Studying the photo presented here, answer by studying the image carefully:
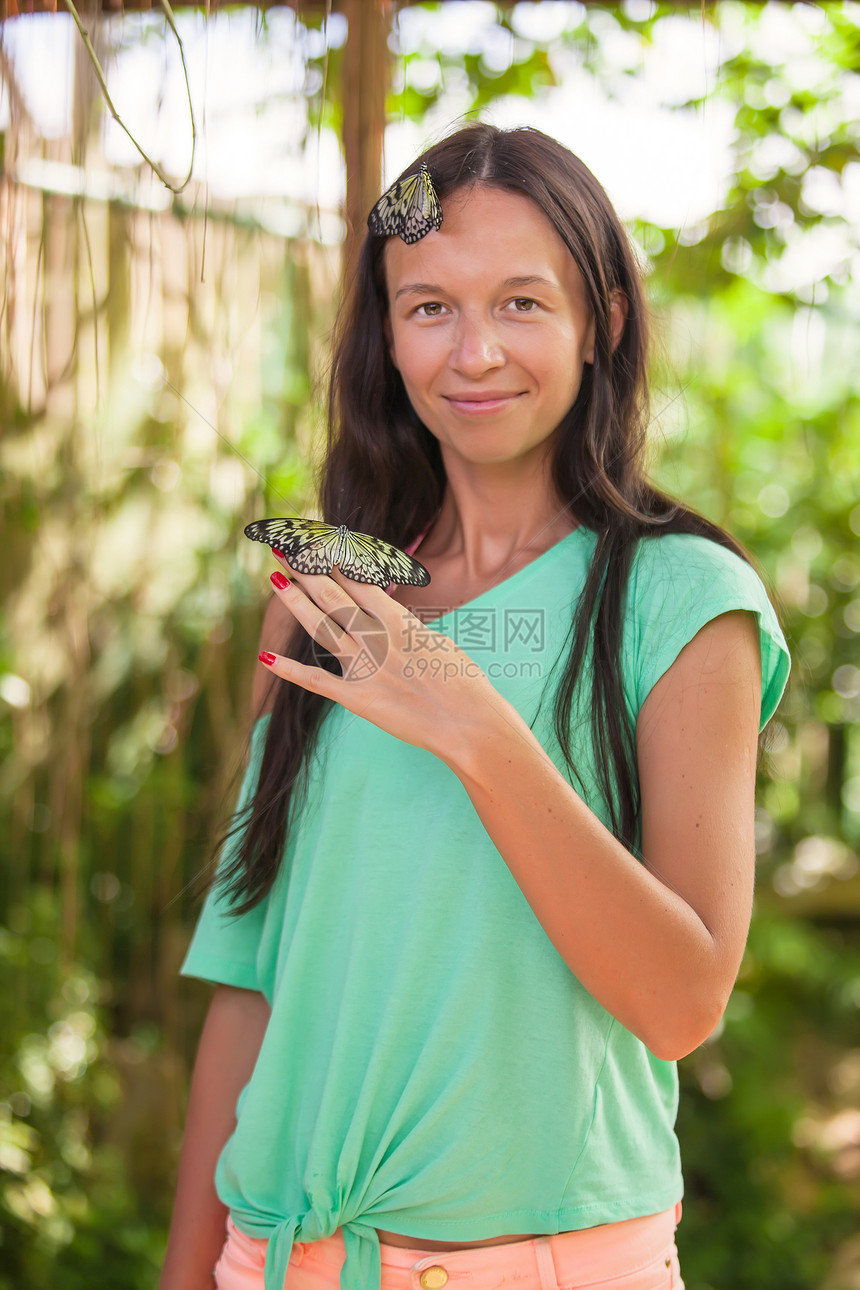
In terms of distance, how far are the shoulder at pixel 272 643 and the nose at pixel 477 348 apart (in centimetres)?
39

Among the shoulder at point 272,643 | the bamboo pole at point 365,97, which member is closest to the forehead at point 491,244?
the shoulder at point 272,643

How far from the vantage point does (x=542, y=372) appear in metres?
1.02

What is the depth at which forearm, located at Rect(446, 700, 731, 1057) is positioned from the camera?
84 centimetres

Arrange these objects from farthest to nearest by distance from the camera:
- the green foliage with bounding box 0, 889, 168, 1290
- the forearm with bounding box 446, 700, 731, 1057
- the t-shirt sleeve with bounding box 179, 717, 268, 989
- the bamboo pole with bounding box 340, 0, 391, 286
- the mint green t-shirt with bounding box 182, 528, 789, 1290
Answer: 1. the green foliage with bounding box 0, 889, 168, 1290
2. the bamboo pole with bounding box 340, 0, 391, 286
3. the t-shirt sleeve with bounding box 179, 717, 268, 989
4. the mint green t-shirt with bounding box 182, 528, 789, 1290
5. the forearm with bounding box 446, 700, 731, 1057

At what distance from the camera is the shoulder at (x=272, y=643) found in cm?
124

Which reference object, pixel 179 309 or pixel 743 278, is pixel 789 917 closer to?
pixel 743 278

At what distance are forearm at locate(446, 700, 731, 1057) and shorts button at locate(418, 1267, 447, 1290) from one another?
0.30m

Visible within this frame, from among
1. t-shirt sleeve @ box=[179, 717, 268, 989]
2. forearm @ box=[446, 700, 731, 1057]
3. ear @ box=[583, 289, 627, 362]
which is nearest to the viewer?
forearm @ box=[446, 700, 731, 1057]

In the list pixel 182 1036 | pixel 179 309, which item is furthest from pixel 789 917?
pixel 179 309

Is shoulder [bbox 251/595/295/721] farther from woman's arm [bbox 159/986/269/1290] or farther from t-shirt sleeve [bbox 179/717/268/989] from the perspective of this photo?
woman's arm [bbox 159/986/269/1290]

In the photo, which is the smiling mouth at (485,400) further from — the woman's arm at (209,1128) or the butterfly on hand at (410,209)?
the woman's arm at (209,1128)

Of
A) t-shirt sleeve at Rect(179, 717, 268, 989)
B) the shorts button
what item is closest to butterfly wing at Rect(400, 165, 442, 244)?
t-shirt sleeve at Rect(179, 717, 268, 989)

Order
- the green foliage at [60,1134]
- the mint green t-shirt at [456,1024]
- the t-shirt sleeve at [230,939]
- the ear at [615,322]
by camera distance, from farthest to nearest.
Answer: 1. the green foliage at [60,1134]
2. the t-shirt sleeve at [230,939]
3. the ear at [615,322]
4. the mint green t-shirt at [456,1024]

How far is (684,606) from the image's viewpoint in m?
0.96
